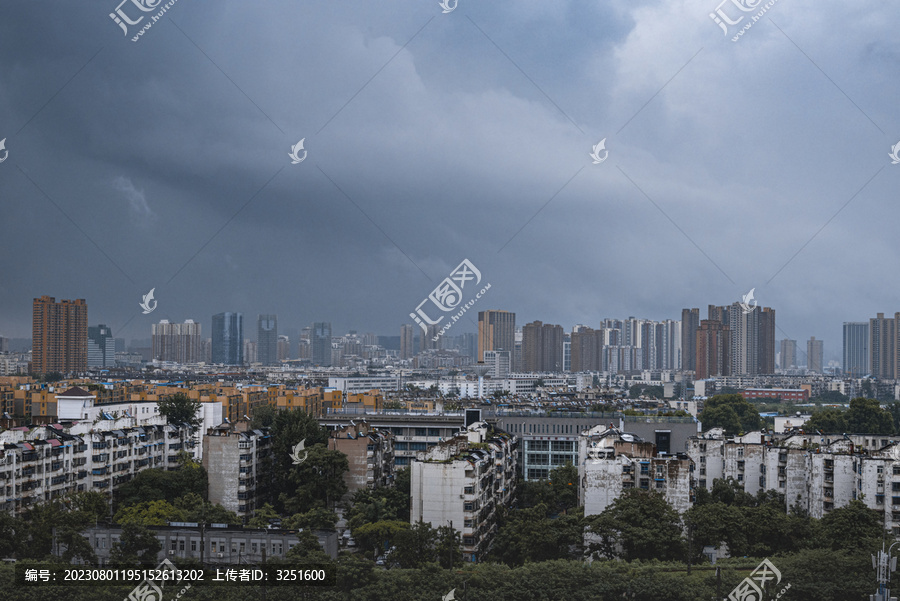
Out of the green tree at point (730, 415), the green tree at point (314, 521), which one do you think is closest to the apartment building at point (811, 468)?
the green tree at point (314, 521)

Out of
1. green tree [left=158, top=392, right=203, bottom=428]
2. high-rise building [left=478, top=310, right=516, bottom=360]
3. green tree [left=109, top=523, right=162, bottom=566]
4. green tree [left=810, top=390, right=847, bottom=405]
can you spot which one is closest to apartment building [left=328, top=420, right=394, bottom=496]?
green tree [left=109, top=523, right=162, bottom=566]

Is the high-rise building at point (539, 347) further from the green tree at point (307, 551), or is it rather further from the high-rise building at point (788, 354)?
the green tree at point (307, 551)

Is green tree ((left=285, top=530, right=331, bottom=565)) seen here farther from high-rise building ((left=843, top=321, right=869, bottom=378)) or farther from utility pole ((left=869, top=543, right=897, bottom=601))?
high-rise building ((left=843, top=321, right=869, bottom=378))

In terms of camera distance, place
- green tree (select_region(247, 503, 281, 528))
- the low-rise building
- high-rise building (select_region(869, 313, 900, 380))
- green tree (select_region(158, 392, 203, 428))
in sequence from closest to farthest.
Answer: the low-rise building → green tree (select_region(247, 503, 281, 528)) → green tree (select_region(158, 392, 203, 428)) → high-rise building (select_region(869, 313, 900, 380))

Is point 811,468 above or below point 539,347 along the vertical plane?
below

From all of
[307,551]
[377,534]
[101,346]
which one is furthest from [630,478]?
[101,346]

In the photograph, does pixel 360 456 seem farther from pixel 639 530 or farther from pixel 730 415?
pixel 730 415
